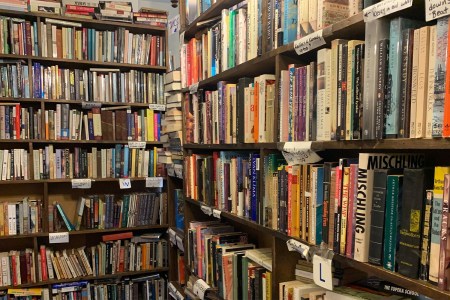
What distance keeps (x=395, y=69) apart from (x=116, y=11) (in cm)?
253

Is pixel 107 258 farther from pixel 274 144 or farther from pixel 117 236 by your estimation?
pixel 274 144

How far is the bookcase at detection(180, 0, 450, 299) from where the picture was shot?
87 cm

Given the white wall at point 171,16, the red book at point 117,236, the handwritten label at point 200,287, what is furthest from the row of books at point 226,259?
the white wall at point 171,16

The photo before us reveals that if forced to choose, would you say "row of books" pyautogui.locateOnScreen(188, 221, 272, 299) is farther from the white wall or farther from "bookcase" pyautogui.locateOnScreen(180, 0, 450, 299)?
the white wall

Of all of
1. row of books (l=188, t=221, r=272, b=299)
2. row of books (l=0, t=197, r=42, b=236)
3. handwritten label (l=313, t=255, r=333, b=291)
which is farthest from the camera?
row of books (l=0, t=197, r=42, b=236)

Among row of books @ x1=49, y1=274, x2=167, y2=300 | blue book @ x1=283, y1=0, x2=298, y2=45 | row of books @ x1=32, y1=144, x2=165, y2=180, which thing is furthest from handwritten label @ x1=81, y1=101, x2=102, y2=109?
blue book @ x1=283, y1=0, x2=298, y2=45

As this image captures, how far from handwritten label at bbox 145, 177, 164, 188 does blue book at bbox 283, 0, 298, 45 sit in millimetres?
1976

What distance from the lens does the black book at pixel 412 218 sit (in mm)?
821

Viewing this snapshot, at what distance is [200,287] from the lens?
1939 mm

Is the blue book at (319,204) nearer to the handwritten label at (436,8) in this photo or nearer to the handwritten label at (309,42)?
the handwritten label at (309,42)

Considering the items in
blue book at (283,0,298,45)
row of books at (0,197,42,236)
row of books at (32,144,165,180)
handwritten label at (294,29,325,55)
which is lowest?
row of books at (0,197,42,236)

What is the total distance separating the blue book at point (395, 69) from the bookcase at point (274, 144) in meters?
0.03

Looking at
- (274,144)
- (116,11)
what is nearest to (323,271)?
(274,144)

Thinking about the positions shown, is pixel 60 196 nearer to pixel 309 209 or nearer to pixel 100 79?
pixel 100 79
